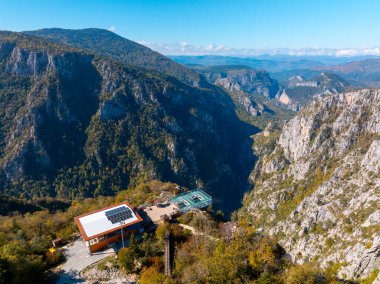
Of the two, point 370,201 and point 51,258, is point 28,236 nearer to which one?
point 51,258

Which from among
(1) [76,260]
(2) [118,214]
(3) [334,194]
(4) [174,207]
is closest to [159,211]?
(4) [174,207]

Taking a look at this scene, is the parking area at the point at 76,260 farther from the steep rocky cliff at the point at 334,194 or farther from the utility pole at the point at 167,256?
the steep rocky cliff at the point at 334,194

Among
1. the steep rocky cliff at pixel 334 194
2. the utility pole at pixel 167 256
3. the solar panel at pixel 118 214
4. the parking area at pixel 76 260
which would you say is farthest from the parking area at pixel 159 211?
the steep rocky cliff at pixel 334 194

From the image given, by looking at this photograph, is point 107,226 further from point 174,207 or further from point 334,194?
point 334,194

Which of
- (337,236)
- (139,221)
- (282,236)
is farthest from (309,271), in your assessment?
(282,236)

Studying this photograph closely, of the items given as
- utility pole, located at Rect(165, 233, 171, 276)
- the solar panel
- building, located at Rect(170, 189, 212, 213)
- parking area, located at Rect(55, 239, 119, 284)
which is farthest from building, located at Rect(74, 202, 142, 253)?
building, located at Rect(170, 189, 212, 213)

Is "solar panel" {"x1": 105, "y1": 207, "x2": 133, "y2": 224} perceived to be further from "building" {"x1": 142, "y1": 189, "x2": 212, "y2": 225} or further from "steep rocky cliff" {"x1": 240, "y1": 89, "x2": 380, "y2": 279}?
"steep rocky cliff" {"x1": 240, "y1": 89, "x2": 380, "y2": 279}
